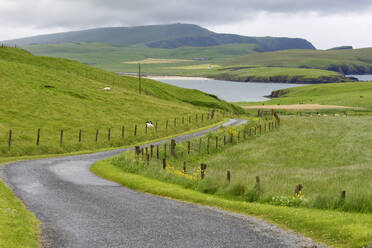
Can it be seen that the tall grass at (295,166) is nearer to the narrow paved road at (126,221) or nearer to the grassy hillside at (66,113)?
the narrow paved road at (126,221)

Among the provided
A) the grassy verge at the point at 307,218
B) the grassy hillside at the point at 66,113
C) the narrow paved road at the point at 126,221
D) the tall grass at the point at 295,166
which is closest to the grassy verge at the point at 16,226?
the narrow paved road at the point at 126,221

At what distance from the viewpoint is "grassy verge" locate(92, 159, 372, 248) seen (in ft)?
53.1

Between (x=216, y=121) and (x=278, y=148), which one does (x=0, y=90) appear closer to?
(x=216, y=121)

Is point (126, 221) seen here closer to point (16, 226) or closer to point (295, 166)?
point (16, 226)

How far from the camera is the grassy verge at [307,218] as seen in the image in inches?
637

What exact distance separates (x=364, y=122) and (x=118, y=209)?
75.9 meters

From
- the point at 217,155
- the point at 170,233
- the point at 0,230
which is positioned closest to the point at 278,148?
the point at 217,155

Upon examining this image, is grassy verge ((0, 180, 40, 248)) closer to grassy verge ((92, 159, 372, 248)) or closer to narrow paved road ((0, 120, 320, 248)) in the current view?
narrow paved road ((0, 120, 320, 248))

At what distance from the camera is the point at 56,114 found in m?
72.6

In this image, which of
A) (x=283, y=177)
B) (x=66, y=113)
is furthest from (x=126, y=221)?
(x=66, y=113)

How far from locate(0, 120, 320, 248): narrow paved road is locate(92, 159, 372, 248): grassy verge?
2.80ft

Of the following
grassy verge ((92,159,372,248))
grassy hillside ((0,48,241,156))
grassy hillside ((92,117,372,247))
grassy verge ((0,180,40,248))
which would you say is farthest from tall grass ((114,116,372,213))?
grassy hillside ((0,48,241,156))

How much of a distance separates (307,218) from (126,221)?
319 inches

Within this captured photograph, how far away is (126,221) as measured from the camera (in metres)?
20.0
